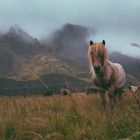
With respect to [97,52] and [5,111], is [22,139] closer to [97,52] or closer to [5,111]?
[5,111]

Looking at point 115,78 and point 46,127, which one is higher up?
point 46,127

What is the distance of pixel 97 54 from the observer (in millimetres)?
12883

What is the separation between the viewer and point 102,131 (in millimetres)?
7188

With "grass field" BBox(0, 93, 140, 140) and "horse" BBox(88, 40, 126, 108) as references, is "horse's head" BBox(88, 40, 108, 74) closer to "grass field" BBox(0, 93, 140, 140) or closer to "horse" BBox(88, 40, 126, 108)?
"horse" BBox(88, 40, 126, 108)

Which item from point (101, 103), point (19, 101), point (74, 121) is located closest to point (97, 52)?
point (101, 103)

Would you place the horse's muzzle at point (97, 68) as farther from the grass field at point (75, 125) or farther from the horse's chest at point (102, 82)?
the grass field at point (75, 125)

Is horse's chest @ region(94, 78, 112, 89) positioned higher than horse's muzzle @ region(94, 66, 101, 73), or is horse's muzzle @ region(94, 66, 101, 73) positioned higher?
horse's muzzle @ region(94, 66, 101, 73)

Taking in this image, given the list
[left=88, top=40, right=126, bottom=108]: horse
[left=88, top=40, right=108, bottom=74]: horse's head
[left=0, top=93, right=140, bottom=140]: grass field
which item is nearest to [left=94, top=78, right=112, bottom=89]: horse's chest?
[left=88, top=40, right=126, bottom=108]: horse

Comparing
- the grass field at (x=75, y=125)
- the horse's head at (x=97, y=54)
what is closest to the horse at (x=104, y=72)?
the horse's head at (x=97, y=54)

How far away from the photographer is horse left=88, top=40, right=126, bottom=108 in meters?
12.9

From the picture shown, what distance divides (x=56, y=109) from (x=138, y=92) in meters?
2.66

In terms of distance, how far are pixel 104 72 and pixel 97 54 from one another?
1.01 meters

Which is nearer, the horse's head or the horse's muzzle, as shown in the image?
the horse's head

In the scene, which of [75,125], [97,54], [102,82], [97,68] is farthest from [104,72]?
[75,125]
